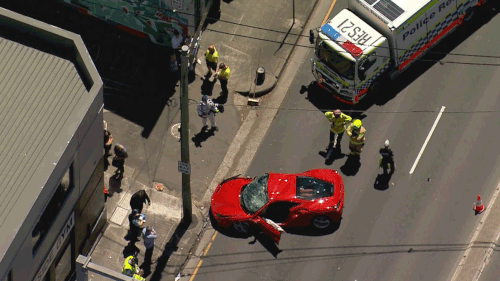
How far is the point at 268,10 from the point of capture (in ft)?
130

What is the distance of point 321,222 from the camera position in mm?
33281

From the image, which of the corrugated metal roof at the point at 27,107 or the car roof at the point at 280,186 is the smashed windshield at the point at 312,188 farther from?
the corrugated metal roof at the point at 27,107

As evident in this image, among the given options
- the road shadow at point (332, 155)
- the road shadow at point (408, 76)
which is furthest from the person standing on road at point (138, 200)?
the road shadow at point (408, 76)

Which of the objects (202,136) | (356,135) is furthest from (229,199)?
(356,135)

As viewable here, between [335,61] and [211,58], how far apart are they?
439cm

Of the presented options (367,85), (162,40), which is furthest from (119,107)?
(367,85)

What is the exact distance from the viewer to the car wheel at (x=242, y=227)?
3312cm

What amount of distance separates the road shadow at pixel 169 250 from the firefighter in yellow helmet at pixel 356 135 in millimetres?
5754

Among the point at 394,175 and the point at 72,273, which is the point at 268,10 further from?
the point at 72,273

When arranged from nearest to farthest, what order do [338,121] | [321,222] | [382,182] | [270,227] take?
[270,227]
[321,222]
[338,121]
[382,182]

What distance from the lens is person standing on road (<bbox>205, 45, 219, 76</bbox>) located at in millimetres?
36781

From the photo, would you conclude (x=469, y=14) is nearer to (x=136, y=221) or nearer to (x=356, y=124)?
(x=356, y=124)

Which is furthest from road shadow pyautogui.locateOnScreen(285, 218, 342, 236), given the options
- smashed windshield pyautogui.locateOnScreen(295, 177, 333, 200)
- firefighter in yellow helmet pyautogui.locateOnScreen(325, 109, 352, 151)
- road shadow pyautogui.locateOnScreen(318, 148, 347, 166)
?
firefighter in yellow helmet pyautogui.locateOnScreen(325, 109, 352, 151)

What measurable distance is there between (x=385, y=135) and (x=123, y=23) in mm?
10158
